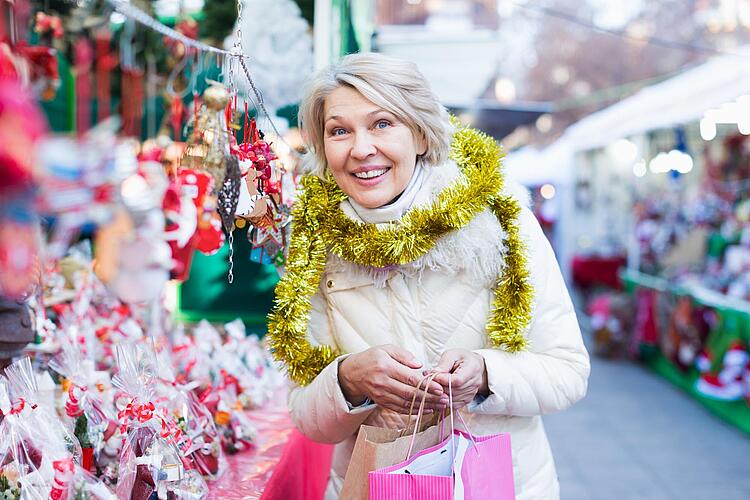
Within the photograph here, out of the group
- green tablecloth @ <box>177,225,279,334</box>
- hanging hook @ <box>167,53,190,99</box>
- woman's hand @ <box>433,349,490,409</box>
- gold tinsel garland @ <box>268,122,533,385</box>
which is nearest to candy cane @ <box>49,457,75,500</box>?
gold tinsel garland @ <box>268,122,533,385</box>

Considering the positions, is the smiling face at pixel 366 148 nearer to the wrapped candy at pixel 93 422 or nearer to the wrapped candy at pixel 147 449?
the wrapped candy at pixel 147 449

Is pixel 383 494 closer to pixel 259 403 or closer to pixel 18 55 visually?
pixel 259 403

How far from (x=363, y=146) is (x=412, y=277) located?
0.31m

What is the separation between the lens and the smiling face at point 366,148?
1525mm

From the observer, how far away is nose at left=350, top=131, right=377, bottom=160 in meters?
1.52

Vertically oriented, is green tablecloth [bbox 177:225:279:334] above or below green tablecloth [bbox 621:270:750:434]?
above

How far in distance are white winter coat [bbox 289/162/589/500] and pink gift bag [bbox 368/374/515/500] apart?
15 centimetres

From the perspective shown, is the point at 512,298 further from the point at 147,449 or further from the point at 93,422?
the point at 93,422

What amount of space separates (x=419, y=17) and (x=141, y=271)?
683 centimetres

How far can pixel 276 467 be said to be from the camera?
6.77 ft

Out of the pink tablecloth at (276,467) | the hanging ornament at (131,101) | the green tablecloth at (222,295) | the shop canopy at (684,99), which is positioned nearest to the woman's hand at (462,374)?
the pink tablecloth at (276,467)

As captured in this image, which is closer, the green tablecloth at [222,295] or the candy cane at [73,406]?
the candy cane at [73,406]

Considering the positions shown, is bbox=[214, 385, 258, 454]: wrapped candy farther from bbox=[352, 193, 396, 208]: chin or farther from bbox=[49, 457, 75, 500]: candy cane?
bbox=[352, 193, 396, 208]: chin

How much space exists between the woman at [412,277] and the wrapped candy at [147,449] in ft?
0.91
